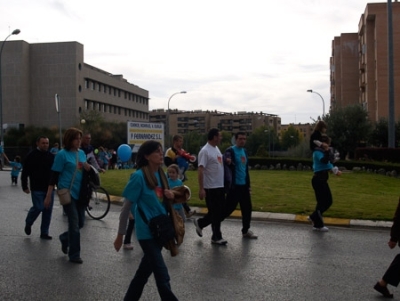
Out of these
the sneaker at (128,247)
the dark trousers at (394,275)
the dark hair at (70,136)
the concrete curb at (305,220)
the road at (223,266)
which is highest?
the dark hair at (70,136)

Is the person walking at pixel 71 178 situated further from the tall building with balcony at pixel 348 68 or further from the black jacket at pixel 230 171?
the tall building with balcony at pixel 348 68

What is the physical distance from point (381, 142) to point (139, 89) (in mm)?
76242

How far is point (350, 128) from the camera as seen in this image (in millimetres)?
37750

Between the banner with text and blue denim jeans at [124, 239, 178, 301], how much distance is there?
1416 centimetres

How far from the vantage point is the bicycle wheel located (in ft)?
36.7

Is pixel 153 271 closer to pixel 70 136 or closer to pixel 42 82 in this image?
pixel 70 136

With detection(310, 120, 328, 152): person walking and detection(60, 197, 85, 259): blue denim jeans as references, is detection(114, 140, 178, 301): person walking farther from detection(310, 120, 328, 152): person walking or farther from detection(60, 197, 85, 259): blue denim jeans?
detection(310, 120, 328, 152): person walking

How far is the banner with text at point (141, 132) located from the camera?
751 inches

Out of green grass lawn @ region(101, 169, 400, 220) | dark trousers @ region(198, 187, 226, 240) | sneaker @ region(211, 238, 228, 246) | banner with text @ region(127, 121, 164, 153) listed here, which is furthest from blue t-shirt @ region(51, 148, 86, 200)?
banner with text @ region(127, 121, 164, 153)

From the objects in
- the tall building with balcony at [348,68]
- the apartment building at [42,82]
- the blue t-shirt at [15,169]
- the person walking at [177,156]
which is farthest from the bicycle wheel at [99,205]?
the apartment building at [42,82]

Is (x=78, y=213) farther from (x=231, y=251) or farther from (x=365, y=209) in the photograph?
(x=365, y=209)

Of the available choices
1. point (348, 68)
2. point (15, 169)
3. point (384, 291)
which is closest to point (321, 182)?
point (384, 291)

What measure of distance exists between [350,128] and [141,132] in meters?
22.5

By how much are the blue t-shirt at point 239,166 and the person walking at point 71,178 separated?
2.59 meters
